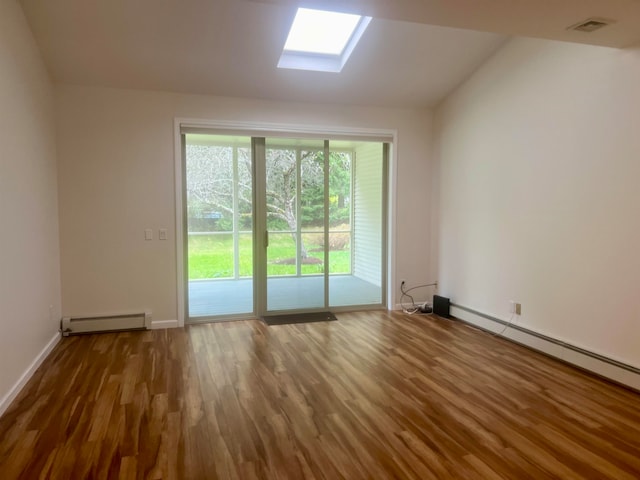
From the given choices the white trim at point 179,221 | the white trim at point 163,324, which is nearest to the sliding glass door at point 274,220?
the white trim at point 179,221

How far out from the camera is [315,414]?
8.82 feet

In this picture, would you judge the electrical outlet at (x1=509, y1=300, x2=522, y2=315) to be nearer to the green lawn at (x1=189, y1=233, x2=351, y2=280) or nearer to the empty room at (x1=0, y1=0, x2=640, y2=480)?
the empty room at (x1=0, y1=0, x2=640, y2=480)

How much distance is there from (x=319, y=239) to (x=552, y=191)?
2.66 meters

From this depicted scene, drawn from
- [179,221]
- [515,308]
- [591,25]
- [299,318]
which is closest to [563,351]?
[515,308]

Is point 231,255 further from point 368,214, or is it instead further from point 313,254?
point 368,214

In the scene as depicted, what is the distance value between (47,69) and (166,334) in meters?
2.84

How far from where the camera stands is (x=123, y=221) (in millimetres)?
4469

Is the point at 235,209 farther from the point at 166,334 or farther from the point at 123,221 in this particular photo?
the point at 166,334

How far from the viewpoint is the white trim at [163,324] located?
4.61 metres

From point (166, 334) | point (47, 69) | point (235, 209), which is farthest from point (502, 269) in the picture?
point (47, 69)

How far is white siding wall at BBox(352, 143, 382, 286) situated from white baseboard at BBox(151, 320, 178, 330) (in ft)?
7.87

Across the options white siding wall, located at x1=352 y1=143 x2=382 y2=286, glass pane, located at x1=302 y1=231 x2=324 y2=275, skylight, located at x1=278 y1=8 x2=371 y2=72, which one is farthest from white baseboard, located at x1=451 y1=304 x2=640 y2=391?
skylight, located at x1=278 y1=8 x2=371 y2=72

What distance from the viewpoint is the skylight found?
13.6ft

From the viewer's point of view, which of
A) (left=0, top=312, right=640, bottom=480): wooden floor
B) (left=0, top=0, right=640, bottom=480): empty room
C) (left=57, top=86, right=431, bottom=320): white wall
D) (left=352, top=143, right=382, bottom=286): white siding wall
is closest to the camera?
(left=0, top=312, right=640, bottom=480): wooden floor
